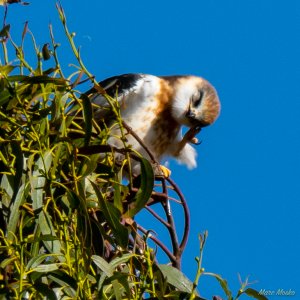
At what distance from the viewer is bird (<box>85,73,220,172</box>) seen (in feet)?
14.2

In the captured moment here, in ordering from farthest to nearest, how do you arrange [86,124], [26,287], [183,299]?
[86,124]
[183,299]
[26,287]

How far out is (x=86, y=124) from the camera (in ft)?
7.09

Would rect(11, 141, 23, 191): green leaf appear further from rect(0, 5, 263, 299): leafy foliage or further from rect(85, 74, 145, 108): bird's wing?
rect(85, 74, 145, 108): bird's wing

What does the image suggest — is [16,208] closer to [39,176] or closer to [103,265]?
[39,176]

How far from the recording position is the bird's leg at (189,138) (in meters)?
4.54

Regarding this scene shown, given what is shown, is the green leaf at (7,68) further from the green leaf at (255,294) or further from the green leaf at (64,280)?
the green leaf at (255,294)

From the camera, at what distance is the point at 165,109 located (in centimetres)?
451

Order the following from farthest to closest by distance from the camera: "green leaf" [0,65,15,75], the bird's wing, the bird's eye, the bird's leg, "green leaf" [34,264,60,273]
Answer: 1. the bird's eye
2. the bird's leg
3. the bird's wing
4. "green leaf" [0,65,15,75]
5. "green leaf" [34,264,60,273]

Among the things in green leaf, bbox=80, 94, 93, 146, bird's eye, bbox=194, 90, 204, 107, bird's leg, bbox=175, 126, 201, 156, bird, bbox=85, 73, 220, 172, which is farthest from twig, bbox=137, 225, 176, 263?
bird's eye, bbox=194, 90, 204, 107

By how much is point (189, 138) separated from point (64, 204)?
2510 millimetres

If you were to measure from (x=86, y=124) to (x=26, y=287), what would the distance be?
0.45m

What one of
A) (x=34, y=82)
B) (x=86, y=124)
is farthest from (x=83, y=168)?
(x=34, y=82)

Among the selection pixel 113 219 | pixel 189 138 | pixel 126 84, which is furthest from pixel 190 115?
pixel 113 219

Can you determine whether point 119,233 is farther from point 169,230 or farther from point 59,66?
point 59,66
